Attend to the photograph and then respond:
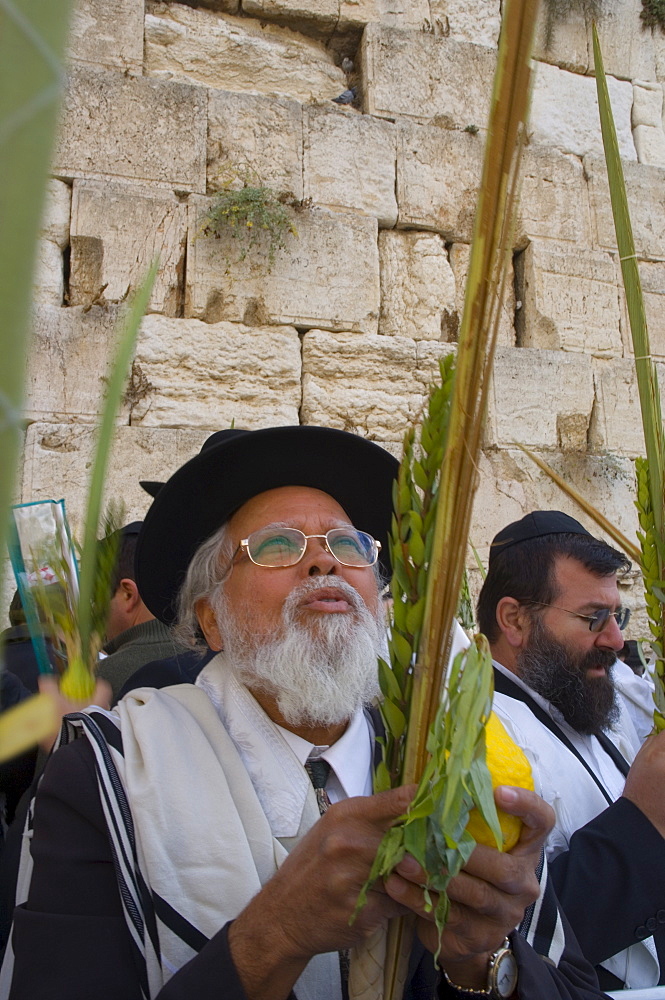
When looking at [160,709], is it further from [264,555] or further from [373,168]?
[373,168]

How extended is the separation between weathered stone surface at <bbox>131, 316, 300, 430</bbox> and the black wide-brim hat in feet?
8.73

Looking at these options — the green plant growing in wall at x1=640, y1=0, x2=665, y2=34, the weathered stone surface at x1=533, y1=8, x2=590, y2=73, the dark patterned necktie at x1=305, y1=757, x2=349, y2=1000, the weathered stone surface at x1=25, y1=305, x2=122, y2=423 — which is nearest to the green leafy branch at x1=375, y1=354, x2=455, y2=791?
the dark patterned necktie at x1=305, y1=757, x2=349, y2=1000

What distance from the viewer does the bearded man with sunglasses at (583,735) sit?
1.67 metres

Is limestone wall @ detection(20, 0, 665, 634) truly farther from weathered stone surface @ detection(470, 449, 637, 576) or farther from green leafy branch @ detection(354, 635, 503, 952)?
green leafy branch @ detection(354, 635, 503, 952)

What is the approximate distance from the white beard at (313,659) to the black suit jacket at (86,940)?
1.24 ft

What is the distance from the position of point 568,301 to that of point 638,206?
3.25 feet

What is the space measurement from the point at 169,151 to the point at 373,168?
128 cm

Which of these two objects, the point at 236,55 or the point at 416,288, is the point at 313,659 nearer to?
the point at 416,288

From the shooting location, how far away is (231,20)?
5410 millimetres

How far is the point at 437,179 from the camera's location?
537 centimetres

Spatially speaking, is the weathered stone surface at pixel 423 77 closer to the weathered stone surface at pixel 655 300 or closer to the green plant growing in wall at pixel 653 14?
the green plant growing in wall at pixel 653 14

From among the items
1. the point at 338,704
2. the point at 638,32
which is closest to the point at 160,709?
the point at 338,704

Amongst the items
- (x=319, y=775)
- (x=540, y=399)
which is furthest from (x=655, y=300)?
(x=319, y=775)

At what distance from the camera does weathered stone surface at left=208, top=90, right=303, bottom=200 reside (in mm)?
5000
